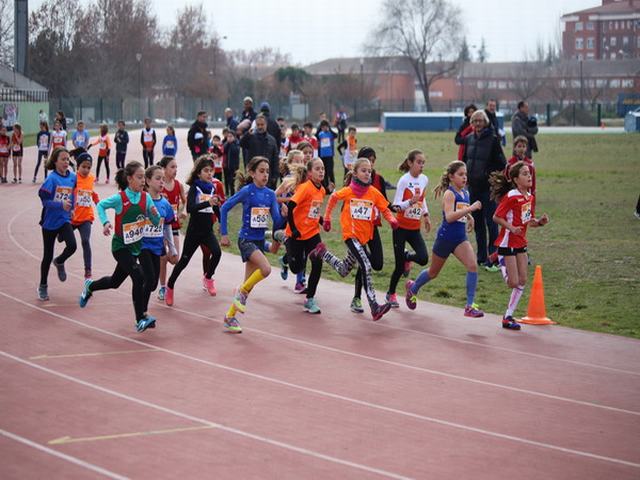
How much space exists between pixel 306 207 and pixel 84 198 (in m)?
3.24

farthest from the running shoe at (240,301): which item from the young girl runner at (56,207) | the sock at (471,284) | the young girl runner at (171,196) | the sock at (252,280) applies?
the young girl runner at (56,207)

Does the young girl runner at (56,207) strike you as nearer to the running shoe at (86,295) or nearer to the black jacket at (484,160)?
the running shoe at (86,295)

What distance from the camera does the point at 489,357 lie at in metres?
10.3

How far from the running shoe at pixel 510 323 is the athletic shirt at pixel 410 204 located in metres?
1.69

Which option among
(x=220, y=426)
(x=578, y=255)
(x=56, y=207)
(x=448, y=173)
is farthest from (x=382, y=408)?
(x=578, y=255)

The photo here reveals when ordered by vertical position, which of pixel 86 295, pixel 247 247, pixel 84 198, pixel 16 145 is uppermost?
pixel 16 145

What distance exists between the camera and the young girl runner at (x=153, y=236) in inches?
437

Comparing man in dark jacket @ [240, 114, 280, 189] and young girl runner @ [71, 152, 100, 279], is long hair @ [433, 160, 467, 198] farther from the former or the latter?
man in dark jacket @ [240, 114, 280, 189]

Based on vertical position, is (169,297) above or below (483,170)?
below

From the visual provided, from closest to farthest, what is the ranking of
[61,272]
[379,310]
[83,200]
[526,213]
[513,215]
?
1. [379,310]
2. [513,215]
3. [526,213]
4. [83,200]
5. [61,272]

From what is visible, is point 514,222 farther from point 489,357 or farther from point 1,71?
point 1,71

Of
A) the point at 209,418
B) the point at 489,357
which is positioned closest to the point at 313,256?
the point at 489,357

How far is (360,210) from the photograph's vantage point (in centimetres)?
1187

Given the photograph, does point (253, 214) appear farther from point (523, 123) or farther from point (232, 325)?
point (523, 123)
